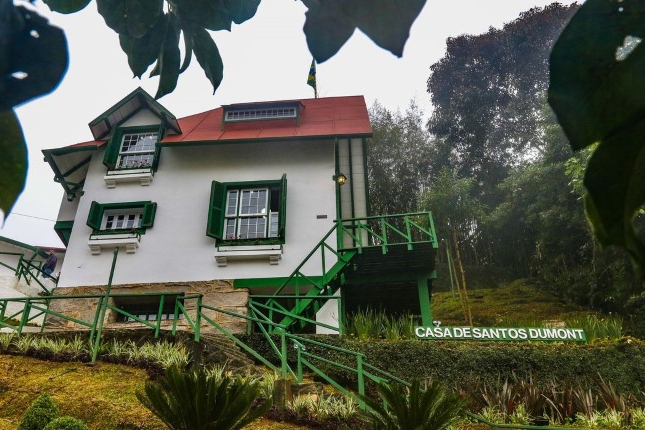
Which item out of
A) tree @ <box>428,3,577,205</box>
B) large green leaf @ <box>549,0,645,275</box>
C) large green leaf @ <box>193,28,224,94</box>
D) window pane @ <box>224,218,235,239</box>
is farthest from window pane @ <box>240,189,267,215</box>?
tree @ <box>428,3,577,205</box>

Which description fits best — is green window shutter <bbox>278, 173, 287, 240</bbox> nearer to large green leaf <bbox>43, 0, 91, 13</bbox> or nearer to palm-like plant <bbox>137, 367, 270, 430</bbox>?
palm-like plant <bbox>137, 367, 270, 430</bbox>

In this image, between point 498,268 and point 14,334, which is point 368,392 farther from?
point 498,268

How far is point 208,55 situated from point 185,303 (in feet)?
34.2

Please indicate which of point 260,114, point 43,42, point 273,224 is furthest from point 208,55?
point 260,114

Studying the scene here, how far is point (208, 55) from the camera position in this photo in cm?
104

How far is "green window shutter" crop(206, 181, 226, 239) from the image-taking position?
11680mm

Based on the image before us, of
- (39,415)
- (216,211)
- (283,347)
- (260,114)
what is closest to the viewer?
(39,415)

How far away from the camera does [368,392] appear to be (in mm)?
7828

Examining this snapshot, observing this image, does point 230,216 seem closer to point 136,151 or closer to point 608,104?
point 136,151

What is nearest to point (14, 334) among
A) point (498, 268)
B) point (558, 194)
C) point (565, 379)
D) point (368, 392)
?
point (368, 392)

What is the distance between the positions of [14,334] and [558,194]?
705 inches

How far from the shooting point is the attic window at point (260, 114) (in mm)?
14016

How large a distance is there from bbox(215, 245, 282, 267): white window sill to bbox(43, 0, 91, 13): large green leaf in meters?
10.7

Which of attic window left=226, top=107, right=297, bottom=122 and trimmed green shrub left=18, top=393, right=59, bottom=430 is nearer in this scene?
trimmed green shrub left=18, top=393, right=59, bottom=430
